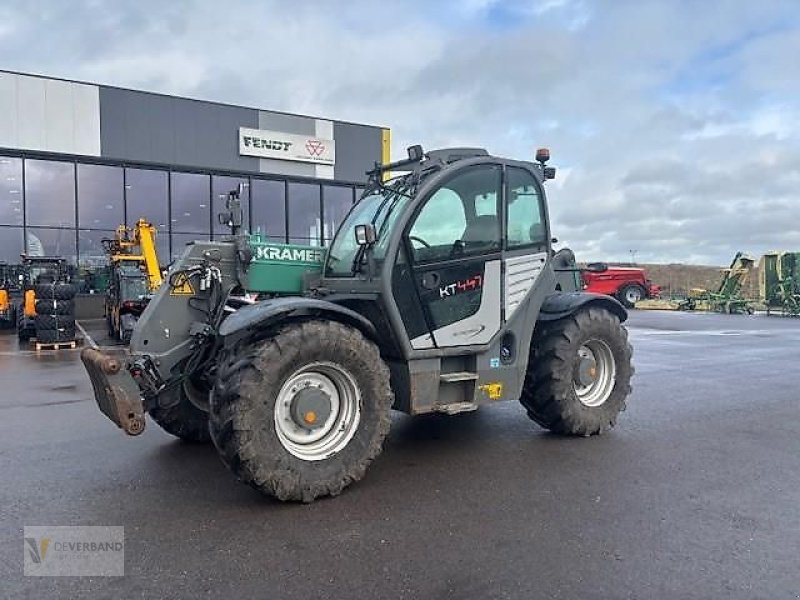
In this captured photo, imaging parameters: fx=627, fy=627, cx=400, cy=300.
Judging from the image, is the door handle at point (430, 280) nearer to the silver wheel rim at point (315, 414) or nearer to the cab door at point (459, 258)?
the cab door at point (459, 258)

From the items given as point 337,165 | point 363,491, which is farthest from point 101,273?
point 363,491

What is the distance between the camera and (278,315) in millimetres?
4570

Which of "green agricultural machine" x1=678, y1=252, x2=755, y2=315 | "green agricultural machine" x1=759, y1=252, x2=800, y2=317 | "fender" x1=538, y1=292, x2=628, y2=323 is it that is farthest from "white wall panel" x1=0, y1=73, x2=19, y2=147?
"green agricultural machine" x1=759, y1=252, x2=800, y2=317

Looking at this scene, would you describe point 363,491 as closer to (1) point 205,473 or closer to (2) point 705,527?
(1) point 205,473

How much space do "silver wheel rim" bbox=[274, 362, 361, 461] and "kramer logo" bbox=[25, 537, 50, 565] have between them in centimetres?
152

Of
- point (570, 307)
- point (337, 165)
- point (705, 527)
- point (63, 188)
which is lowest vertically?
point (705, 527)

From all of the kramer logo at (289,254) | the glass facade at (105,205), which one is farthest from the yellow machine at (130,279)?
the kramer logo at (289,254)

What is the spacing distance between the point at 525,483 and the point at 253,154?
76.1 feet

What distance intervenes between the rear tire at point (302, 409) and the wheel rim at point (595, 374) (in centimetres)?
245

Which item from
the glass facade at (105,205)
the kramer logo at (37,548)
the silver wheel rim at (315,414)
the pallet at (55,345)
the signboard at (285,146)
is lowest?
the kramer logo at (37,548)

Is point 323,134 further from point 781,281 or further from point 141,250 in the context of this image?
point 781,281

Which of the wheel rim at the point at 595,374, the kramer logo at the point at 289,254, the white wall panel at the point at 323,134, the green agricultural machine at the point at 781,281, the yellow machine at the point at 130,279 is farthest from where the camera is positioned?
the green agricultural machine at the point at 781,281

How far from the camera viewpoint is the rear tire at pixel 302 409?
4.23 meters

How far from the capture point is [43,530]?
3.97m
